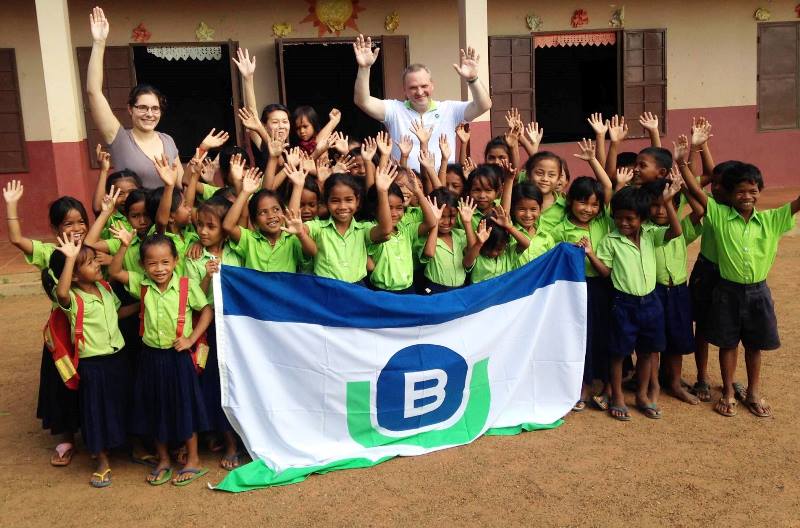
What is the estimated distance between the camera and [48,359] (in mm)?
3656

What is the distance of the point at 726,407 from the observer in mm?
4027

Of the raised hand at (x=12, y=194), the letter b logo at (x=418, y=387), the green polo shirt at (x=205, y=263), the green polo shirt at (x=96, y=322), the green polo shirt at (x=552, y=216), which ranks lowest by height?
the letter b logo at (x=418, y=387)

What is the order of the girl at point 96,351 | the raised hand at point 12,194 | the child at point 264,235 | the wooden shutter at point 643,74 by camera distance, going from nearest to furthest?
→ the girl at point 96,351 → the raised hand at point 12,194 → the child at point 264,235 → the wooden shutter at point 643,74

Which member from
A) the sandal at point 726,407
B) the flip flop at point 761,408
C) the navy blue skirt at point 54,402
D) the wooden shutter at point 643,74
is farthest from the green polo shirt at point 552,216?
the wooden shutter at point 643,74

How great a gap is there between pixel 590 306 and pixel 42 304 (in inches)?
192

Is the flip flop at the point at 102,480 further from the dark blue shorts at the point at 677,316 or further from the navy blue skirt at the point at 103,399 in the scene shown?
the dark blue shorts at the point at 677,316

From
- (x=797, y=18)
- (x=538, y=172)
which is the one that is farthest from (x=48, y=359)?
(x=797, y=18)

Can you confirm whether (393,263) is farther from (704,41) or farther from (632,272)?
(704,41)

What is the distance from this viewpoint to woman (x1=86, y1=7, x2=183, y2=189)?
416 cm

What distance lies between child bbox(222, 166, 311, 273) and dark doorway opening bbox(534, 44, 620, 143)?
1053 centimetres

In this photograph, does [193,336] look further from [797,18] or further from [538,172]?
[797,18]

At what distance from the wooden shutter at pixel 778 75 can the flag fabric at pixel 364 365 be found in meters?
7.67

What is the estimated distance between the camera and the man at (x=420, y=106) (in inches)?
184

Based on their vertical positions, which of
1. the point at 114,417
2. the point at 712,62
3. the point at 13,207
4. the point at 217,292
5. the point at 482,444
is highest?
the point at 712,62
